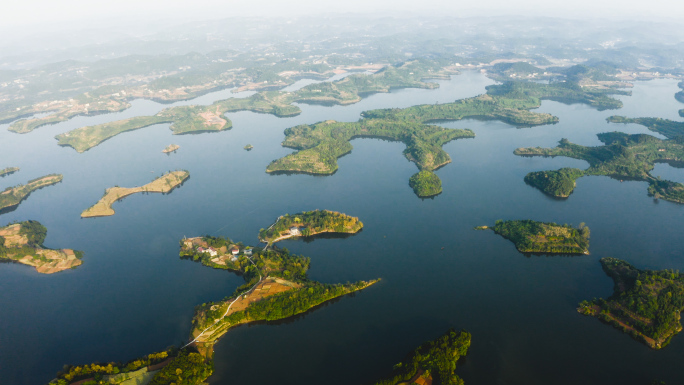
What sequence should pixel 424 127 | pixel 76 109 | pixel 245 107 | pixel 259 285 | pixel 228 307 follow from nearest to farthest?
pixel 228 307
pixel 259 285
pixel 424 127
pixel 245 107
pixel 76 109

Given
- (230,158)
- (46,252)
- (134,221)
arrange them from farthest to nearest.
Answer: (230,158) < (134,221) < (46,252)

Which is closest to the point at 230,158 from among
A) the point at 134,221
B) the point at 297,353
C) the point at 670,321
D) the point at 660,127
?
the point at 134,221

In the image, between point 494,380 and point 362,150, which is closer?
point 494,380

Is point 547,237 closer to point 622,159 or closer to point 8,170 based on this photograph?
point 622,159

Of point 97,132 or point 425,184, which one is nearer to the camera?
point 425,184

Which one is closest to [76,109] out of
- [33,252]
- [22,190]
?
[22,190]

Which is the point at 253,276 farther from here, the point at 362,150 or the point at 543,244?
the point at 362,150
